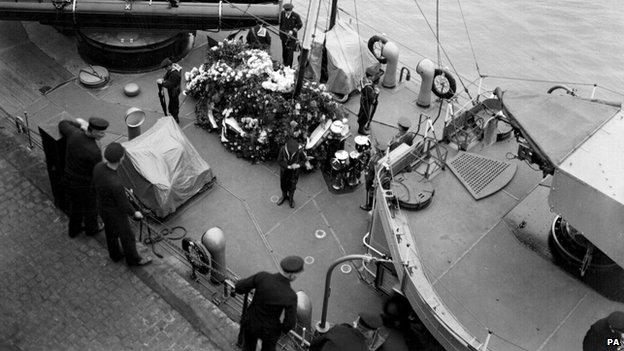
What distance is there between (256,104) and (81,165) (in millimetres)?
5119

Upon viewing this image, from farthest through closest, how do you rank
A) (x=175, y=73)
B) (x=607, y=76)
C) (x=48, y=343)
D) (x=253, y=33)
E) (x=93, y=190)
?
(x=607, y=76)
(x=253, y=33)
(x=175, y=73)
(x=93, y=190)
(x=48, y=343)

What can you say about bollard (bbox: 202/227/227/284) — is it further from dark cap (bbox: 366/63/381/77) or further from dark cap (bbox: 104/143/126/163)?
dark cap (bbox: 366/63/381/77)

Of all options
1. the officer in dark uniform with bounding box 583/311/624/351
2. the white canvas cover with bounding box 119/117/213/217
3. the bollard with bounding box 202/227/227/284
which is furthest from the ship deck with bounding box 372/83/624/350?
the white canvas cover with bounding box 119/117/213/217

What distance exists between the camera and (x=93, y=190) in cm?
1045

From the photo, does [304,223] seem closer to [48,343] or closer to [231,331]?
[231,331]

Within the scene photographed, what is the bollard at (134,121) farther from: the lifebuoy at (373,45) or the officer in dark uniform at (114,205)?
the lifebuoy at (373,45)

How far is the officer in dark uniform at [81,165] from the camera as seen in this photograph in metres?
10.2

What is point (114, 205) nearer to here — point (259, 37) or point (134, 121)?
point (134, 121)

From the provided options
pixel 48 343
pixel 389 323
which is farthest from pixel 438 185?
pixel 48 343

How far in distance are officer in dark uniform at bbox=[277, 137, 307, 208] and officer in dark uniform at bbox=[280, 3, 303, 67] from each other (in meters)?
3.98

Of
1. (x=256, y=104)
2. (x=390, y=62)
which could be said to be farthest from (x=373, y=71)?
(x=256, y=104)

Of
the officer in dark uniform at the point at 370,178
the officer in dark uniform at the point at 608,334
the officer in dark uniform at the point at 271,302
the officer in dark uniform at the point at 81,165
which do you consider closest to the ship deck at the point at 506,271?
the officer in dark uniform at the point at 608,334

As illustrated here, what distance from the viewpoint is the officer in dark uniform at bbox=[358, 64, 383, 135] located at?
595 inches

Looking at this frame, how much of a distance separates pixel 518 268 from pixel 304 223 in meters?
4.42
